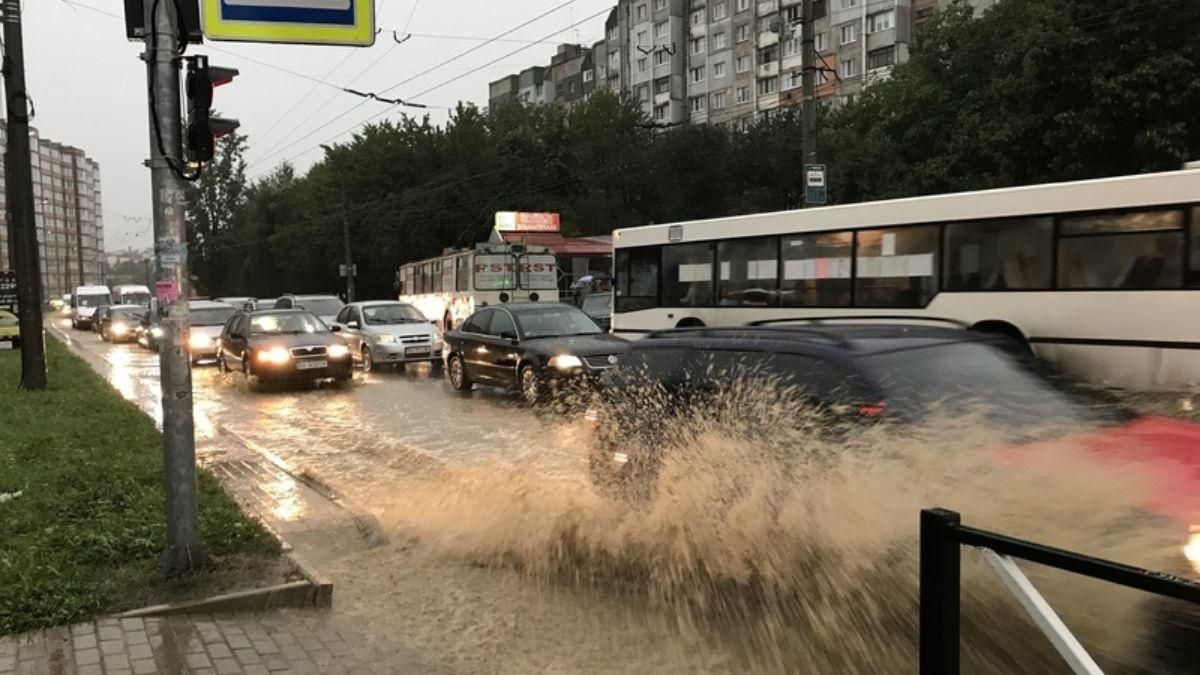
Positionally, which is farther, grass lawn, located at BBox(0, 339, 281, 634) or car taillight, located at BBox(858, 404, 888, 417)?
grass lawn, located at BBox(0, 339, 281, 634)

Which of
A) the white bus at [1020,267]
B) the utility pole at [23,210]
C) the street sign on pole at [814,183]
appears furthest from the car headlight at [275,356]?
the street sign on pole at [814,183]

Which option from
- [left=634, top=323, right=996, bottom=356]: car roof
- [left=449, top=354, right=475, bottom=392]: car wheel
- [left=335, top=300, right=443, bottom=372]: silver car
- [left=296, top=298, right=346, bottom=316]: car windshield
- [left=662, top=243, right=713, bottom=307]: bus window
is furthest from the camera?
[left=296, top=298, right=346, bottom=316]: car windshield

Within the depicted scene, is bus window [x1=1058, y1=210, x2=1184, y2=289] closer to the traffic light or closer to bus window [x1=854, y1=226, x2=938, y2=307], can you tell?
bus window [x1=854, y1=226, x2=938, y2=307]

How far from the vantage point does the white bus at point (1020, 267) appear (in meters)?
9.81

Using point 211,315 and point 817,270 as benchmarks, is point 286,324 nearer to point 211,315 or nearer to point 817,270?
point 211,315

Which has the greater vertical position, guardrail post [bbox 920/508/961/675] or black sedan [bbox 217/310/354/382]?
guardrail post [bbox 920/508/961/675]

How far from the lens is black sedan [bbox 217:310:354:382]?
16734mm

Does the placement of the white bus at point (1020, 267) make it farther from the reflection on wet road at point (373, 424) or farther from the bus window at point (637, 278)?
the reflection on wet road at point (373, 424)

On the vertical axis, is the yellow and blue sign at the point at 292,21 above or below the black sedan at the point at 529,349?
above

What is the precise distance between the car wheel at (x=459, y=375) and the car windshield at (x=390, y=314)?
4.87 meters

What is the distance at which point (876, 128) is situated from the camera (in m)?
34.0

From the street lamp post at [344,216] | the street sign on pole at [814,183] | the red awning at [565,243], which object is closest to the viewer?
the street sign on pole at [814,183]

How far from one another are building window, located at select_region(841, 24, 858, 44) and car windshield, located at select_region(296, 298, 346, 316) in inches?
1763

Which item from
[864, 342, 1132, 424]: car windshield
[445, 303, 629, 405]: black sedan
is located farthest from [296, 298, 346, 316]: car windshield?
[864, 342, 1132, 424]: car windshield
